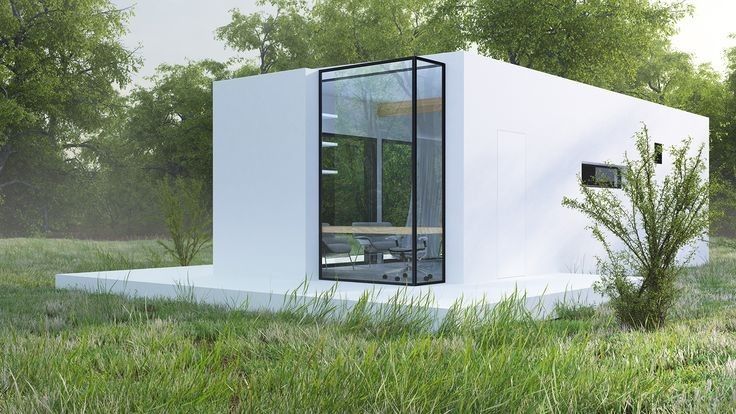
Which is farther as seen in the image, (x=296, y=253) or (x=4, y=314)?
(x=296, y=253)

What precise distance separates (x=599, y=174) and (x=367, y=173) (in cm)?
455

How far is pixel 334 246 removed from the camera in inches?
381

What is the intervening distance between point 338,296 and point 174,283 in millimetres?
2462

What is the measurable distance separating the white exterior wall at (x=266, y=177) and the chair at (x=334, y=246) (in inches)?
5.6

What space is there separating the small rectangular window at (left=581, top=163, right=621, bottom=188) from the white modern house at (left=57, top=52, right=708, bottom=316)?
678mm

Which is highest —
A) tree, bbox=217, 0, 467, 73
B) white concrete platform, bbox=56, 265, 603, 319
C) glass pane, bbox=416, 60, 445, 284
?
tree, bbox=217, 0, 467, 73

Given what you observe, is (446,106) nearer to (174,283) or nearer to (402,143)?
(402,143)

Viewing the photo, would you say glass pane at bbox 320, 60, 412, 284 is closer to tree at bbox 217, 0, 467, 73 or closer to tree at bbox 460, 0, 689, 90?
tree at bbox 460, 0, 689, 90

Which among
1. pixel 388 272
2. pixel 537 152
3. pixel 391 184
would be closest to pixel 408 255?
pixel 388 272

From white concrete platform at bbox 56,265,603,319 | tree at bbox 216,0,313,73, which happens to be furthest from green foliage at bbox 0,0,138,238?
white concrete platform at bbox 56,265,603,319

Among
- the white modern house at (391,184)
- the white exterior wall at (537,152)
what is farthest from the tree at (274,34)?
the white modern house at (391,184)

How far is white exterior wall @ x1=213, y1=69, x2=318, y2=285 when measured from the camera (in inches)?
390

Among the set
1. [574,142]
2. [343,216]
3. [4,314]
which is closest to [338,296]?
[343,216]

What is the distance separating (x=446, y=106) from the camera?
938 cm
